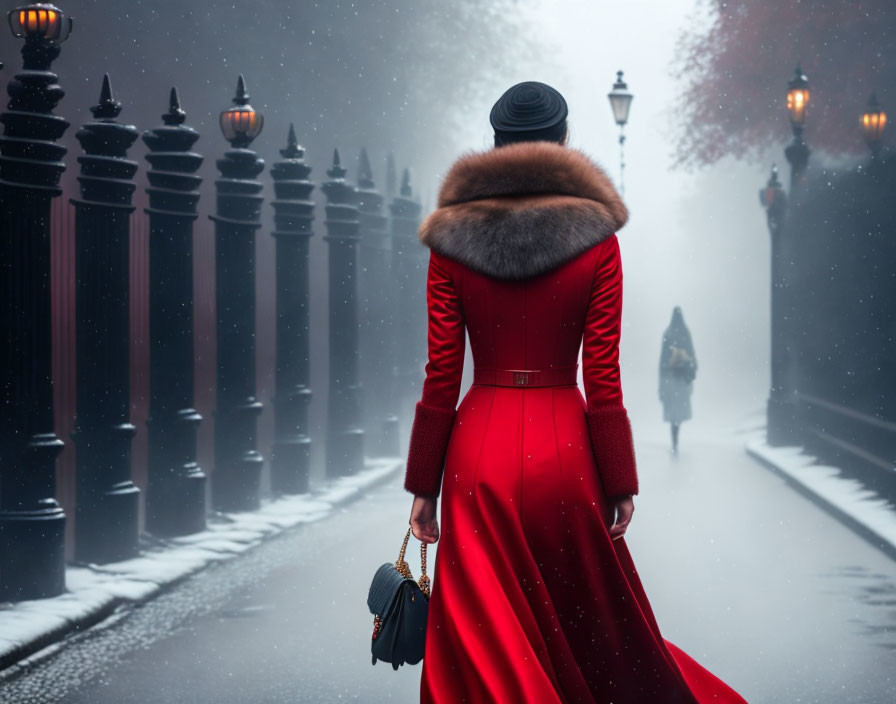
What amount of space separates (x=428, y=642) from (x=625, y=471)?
749 mm

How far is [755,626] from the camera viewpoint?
25.9ft

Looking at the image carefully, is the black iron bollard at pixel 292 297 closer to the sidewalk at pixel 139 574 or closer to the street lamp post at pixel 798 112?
the sidewalk at pixel 139 574

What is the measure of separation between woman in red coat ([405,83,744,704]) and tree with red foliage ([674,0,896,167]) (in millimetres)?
12077

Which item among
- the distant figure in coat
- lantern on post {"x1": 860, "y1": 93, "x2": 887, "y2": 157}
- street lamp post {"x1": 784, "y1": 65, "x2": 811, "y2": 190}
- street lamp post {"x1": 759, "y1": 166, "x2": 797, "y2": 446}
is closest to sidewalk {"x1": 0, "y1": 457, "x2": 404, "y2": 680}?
lantern on post {"x1": 860, "y1": 93, "x2": 887, "y2": 157}

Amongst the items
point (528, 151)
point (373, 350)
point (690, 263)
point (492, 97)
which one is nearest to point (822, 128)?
point (373, 350)

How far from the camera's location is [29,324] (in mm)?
8461

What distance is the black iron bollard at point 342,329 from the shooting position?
16.5m

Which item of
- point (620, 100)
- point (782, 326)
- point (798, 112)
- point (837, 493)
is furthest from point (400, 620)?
point (620, 100)

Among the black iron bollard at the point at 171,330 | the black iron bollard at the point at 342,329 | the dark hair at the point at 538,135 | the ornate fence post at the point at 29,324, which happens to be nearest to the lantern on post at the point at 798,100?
the black iron bollard at the point at 342,329

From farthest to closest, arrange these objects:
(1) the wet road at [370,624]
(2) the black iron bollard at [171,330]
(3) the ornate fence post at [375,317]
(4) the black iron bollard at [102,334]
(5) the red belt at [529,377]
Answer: (3) the ornate fence post at [375,317], (2) the black iron bollard at [171,330], (4) the black iron bollard at [102,334], (1) the wet road at [370,624], (5) the red belt at [529,377]

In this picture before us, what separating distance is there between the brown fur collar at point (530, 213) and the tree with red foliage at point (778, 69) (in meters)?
12.0

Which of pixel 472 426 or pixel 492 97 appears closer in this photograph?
pixel 472 426

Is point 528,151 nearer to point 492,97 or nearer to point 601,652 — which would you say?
point 601,652

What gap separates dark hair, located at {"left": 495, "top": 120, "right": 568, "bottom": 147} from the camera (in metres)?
4.25
